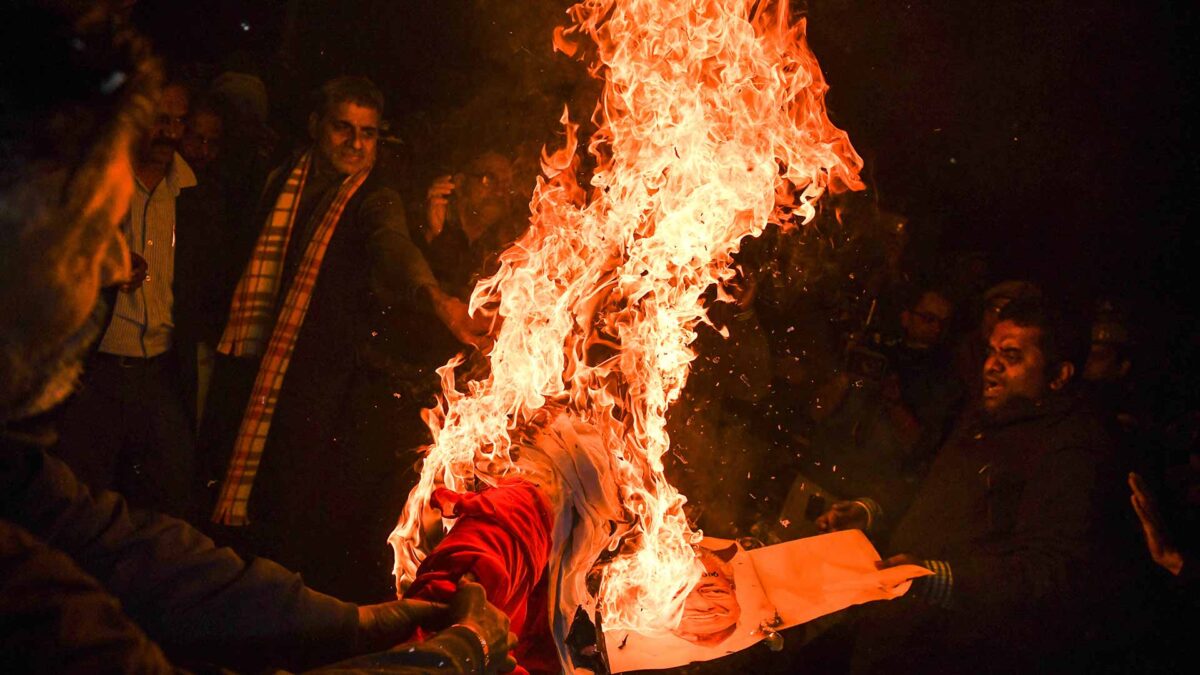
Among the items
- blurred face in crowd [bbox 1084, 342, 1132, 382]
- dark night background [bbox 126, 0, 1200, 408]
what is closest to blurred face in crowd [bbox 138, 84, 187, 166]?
dark night background [bbox 126, 0, 1200, 408]

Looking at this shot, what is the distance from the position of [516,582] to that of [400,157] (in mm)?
3347

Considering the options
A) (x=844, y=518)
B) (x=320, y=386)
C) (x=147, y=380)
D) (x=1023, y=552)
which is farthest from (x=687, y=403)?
(x=147, y=380)

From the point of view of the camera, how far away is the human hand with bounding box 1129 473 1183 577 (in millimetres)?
4344

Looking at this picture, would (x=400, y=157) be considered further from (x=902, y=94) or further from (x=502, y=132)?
(x=902, y=94)

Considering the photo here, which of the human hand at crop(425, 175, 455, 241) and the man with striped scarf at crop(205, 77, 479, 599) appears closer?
the man with striped scarf at crop(205, 77, 479, 599)

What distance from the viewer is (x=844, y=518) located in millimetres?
4371

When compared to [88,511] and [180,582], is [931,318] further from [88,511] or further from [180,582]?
[88,511]

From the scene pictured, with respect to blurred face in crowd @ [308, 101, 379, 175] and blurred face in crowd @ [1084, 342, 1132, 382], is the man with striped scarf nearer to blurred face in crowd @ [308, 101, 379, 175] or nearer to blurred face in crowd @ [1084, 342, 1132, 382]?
blurred face in crowd @ [308, 101, 379, 175]

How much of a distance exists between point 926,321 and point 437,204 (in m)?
3.15

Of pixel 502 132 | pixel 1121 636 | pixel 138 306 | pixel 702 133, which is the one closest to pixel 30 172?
pixel 138 306

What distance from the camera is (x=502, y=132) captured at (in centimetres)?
588

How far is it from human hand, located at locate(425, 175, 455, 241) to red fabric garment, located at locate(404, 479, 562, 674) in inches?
91.2

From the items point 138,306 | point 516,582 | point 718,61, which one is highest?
point 718,61

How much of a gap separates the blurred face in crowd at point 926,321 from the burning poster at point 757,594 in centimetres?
194
